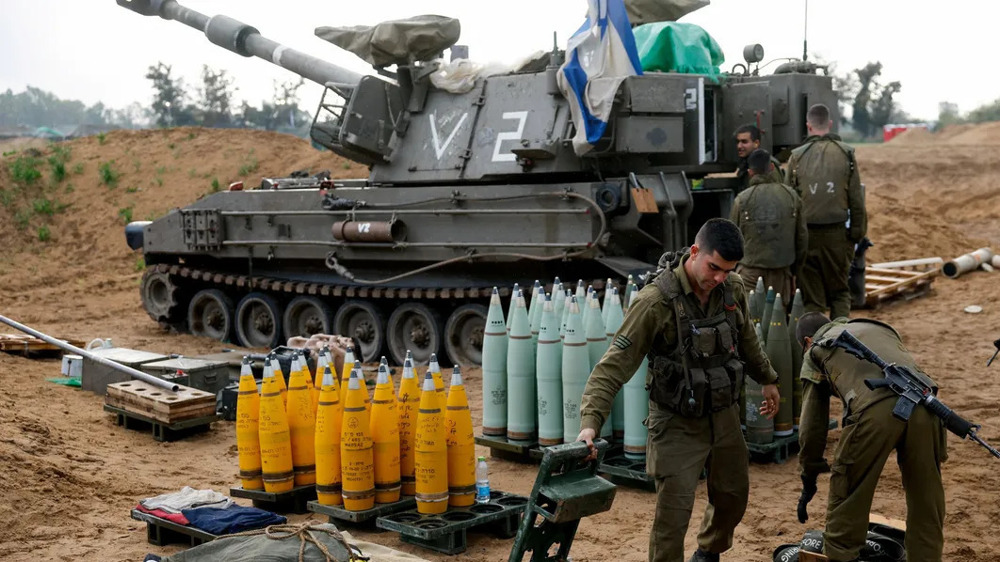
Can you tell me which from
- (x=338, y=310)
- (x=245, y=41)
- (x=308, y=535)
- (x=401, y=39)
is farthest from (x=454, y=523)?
(x=245, y=41)

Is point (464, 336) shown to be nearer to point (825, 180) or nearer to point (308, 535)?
point (825, 180)

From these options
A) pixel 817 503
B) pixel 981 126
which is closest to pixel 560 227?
pixel 817 503

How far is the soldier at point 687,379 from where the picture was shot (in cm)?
506

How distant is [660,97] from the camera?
1072 centimetres

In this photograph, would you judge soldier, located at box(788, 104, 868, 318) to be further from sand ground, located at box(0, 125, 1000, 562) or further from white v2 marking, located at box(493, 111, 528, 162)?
white v2 marking, located at box(493, 111, 528, 162)

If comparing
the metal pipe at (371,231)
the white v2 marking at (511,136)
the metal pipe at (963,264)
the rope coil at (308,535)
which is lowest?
the rope coil at (308,535)

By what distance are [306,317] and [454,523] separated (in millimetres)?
7636

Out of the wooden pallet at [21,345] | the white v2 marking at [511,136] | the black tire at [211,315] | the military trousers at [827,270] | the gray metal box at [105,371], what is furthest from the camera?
the black tire at [211,315]

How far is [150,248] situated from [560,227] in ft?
→ 20.9

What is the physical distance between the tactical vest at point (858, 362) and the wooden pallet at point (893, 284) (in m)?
9.62

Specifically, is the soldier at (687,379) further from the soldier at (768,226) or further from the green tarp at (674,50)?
the green tarp at (674,50)

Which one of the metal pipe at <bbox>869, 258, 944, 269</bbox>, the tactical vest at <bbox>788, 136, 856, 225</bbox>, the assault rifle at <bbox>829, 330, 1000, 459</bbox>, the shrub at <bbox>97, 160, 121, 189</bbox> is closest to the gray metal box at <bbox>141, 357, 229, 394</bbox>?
the tactical vest at <bbox>788, 136, 856, 225</bbox>

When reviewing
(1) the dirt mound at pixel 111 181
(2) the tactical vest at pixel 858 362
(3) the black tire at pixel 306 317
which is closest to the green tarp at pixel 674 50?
(3) the black tire at pixel 306 317

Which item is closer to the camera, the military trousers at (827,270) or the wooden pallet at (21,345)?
the military trousers at (827,270)
